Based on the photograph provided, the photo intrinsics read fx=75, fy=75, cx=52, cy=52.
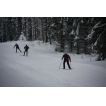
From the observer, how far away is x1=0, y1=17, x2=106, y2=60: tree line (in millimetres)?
9981

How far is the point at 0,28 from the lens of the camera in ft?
133

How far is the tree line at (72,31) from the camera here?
9981mm

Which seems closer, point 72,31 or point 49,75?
point 49,75

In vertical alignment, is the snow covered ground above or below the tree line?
below

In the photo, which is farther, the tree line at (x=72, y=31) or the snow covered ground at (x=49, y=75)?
the tree line at (x=72, y=31)

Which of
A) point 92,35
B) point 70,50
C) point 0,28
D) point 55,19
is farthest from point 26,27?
point 92,35

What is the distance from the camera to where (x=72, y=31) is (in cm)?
1688

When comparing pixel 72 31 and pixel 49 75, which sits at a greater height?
pixel 72 31

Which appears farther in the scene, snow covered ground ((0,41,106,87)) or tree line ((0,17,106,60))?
tree line ((0,17,106,60))

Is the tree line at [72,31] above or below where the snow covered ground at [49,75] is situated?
above
